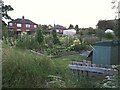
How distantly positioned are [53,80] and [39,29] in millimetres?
14854

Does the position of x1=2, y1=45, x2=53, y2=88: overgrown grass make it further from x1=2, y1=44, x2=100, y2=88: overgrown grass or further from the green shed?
the green shed

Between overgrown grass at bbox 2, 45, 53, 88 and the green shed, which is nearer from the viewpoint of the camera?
overgrown grass at bbox 2, 45, 53, 88

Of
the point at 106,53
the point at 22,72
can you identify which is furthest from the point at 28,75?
the point at 106,53

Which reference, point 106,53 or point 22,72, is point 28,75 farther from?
point 106,53

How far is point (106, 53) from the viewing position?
34.8ft

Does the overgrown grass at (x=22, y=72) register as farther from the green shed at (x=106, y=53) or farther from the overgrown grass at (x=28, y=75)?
the green shed at (x=106, y=53)

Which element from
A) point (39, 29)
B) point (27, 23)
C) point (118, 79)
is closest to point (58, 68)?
point (118, 79)

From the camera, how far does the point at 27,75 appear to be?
3.43 metres

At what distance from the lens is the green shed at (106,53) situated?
33.6 ft

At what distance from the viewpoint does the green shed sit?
1025cm

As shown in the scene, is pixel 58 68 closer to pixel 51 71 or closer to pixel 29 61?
pixel 51 71

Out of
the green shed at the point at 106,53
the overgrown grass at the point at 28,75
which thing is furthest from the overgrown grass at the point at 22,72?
the green shed at the point at 106,53

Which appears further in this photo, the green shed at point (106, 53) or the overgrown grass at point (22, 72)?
the green shed at point (106, 53)

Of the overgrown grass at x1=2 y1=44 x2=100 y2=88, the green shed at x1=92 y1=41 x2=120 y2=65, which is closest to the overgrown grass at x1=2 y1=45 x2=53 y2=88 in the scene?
the overgrown grass at x1=2 y1=44 x2=100 y2=88
